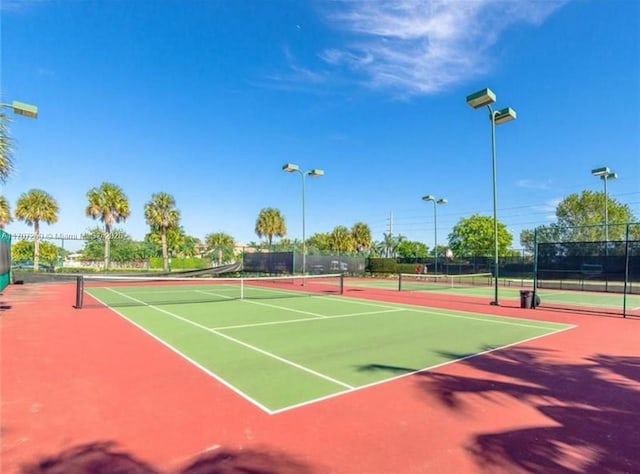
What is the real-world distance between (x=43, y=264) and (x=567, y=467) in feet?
115

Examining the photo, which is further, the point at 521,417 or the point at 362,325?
the point at 362,325

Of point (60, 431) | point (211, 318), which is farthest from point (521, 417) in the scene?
point (211, 318)

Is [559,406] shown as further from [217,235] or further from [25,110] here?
[217,235]

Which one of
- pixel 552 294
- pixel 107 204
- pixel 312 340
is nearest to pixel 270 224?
pixel 107 204

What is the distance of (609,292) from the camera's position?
822 inches

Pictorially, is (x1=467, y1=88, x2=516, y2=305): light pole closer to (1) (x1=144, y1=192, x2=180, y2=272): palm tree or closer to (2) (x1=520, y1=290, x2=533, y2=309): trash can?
(2) (x1=520, y1=290, x2=533, y2=309): trash can

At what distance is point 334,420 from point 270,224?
179ft

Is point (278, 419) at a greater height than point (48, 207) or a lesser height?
lesser

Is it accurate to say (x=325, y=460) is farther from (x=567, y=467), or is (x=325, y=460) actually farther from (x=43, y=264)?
(x=43, y=264)

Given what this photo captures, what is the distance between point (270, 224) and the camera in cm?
5797

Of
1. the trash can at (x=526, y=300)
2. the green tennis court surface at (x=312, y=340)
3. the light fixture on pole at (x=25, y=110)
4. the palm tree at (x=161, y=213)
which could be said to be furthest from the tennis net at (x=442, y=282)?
the palm tree at (x=161, y=213)

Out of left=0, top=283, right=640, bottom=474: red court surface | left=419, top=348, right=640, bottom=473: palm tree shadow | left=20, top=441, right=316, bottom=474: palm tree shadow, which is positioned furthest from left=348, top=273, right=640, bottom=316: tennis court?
left=20, top=441, right=316, bottom=474: palm tree shadow

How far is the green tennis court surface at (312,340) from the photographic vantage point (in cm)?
522

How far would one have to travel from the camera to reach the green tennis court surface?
522cm
